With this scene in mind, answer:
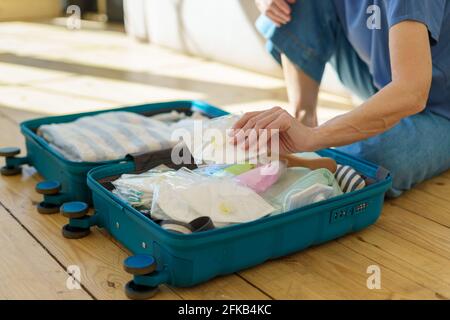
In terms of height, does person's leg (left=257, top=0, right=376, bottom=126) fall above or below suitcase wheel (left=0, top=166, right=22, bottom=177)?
above

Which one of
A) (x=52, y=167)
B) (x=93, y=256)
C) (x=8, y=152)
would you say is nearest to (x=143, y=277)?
(x=93, y=256)

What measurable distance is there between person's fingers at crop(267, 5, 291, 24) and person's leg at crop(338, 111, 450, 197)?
0.97 ft

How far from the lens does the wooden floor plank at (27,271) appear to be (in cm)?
80

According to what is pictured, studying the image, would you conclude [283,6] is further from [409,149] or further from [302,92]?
[409,149]

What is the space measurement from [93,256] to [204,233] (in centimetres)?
22

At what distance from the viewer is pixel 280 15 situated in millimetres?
1234

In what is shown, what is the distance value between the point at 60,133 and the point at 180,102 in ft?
1.10

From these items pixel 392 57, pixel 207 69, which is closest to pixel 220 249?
pixel 392 57

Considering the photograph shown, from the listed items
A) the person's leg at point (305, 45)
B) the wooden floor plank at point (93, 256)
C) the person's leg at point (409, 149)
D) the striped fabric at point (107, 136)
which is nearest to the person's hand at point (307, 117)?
the person's leg at point (305, 45)

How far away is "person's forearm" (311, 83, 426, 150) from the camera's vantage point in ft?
2.91

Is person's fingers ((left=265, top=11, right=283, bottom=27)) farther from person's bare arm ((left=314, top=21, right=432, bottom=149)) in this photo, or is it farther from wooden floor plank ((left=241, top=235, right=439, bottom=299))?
wooden floor plank ((left=241, top=235, right=439, bottom=299))

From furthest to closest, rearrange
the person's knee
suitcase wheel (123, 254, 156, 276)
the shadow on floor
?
the shadow on floor, the person's knee, suitcase wheel (123, 254, 156, 276)

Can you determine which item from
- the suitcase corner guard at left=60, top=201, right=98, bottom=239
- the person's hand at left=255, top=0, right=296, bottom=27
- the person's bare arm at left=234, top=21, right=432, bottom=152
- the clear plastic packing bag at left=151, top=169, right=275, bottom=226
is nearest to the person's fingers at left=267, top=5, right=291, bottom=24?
the person's hand at left=255, top=0, right=296, bottom=27

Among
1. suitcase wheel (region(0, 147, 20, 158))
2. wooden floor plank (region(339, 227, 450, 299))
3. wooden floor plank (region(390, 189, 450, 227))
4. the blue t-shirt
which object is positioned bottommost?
wooden floor plank (region(339, 227, 450, 299))
